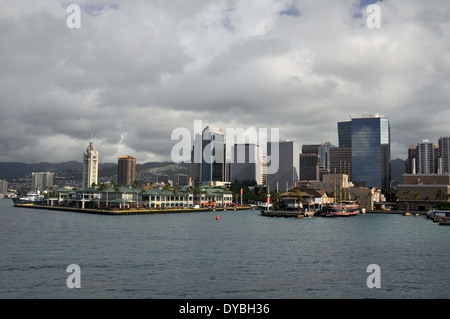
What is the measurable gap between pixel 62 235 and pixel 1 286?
125ft

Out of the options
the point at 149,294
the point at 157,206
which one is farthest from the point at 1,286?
the point at 157,206

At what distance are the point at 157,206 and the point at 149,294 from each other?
504 ft

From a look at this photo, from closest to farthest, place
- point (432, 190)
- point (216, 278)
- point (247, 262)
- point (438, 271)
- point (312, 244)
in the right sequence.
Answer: point (216, 278) < point (438, 271) < point (247, 262) < point (312, 244) < point (432, 190)

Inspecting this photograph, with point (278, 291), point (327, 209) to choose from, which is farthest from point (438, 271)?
point (327, 209)

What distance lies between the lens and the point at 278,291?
115ft

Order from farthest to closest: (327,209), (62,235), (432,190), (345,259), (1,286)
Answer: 1. (432,190)
2. (327,209)
3. (62,235)
4. (345,259)
5. (1,286)

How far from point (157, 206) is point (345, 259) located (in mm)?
142358

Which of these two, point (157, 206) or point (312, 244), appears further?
point (157, 206)

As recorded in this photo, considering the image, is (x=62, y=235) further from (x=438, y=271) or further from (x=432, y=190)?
(x=432, y=190)

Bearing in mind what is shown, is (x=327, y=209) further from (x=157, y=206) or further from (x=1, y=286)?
(x=1, y=286)

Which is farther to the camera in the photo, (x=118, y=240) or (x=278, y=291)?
(x=118, y=240)
